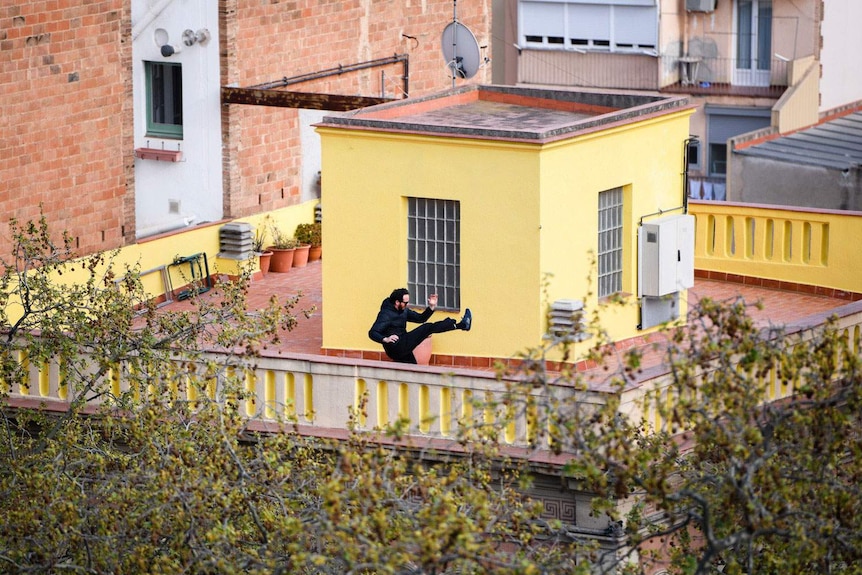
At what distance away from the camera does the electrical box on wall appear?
2655cm

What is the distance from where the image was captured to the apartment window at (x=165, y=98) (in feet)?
114

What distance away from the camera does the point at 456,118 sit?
89.0 feet

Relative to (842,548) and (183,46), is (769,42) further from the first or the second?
(842,548)

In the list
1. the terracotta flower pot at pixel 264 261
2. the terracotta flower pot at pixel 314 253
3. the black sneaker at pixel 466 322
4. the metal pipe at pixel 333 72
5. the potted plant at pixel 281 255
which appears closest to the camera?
the black sneaker at pixel 466 322

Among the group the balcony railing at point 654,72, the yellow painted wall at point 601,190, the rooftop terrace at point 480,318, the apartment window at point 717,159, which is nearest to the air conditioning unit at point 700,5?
the balcony railing at point 654,72

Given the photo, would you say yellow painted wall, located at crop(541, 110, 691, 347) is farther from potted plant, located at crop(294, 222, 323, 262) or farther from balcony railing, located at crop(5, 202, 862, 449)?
potted plant, located at crop(294, 222, 323, 262)

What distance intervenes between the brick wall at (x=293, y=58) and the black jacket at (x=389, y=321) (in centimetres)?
960

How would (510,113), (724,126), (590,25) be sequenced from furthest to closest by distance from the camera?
(590,25), (724,126), (510,113)

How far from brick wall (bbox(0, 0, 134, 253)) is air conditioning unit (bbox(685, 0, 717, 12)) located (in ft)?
104

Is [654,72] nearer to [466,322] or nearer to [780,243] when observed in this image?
[780,243]

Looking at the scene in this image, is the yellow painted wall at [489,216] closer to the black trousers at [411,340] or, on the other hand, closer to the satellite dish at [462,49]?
the black trousers at [411,340]

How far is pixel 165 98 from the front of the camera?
34.9m

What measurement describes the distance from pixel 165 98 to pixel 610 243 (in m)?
11.0

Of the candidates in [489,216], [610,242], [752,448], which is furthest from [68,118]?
[752,448]
